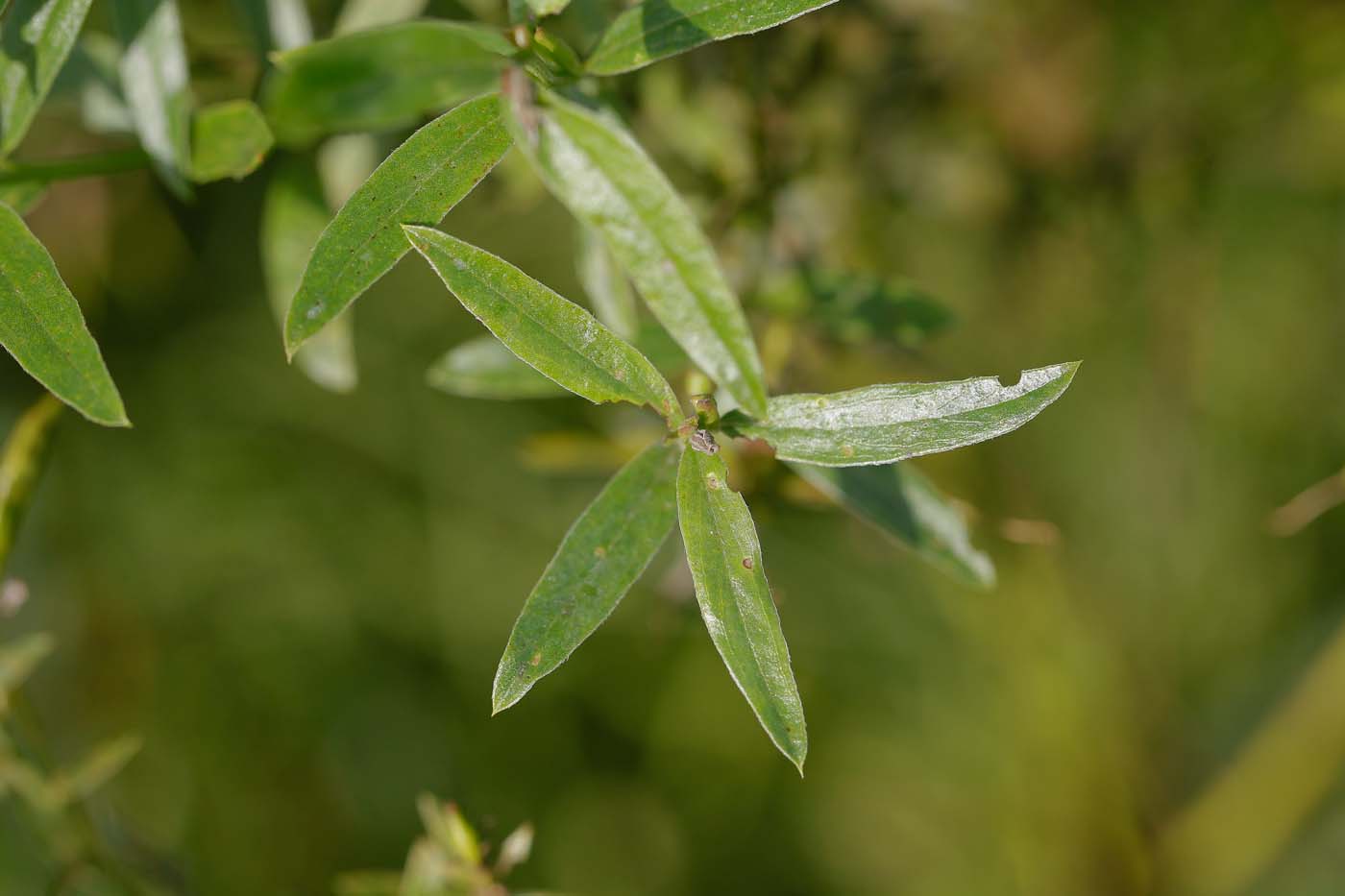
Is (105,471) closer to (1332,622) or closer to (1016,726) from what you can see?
(1016,726)

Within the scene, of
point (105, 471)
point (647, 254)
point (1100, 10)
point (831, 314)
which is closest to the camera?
point (647, 254)

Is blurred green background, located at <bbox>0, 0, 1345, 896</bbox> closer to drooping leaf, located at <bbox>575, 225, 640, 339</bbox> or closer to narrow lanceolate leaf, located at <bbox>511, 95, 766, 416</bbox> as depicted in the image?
drooping leaf, located at <bbox>575, 225, 640, 339</bbox>

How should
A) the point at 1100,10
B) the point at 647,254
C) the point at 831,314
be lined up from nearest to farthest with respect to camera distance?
the point at 647,254 → the point at 831,314 → the point at 1100,10

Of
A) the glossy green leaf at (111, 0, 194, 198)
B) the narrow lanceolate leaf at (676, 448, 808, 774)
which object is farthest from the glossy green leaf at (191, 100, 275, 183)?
the narrow lanceolate leaf at (676, 448, 808, 774)

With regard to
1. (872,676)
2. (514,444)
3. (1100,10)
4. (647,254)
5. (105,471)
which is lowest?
(872,676)

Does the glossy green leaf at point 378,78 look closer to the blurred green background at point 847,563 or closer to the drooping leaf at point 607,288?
the drooping leaf at point 607,288

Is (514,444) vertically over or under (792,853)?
over

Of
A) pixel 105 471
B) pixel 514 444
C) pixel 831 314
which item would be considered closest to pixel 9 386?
pixel 105 471
